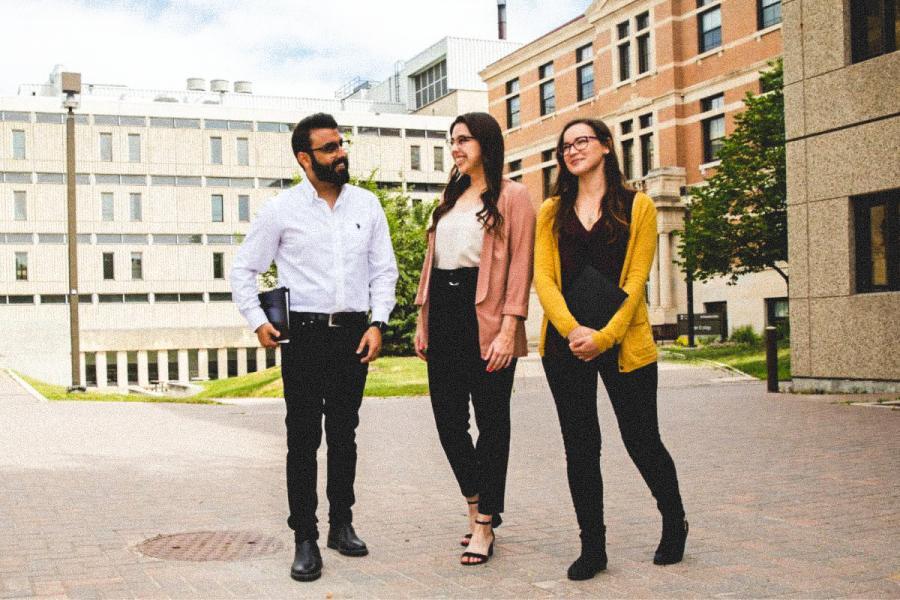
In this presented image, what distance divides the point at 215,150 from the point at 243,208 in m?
3.99

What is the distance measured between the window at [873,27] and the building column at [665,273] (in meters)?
21.7

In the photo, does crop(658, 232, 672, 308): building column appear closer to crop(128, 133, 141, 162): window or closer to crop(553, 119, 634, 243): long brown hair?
crop(553, 119, 634, 243): long brown hair

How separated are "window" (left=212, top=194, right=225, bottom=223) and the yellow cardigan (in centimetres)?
6057

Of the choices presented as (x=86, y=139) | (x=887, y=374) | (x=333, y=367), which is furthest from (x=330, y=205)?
(x=86, y=139)

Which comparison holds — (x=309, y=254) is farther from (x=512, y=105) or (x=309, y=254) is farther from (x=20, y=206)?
(x=20, y=206)

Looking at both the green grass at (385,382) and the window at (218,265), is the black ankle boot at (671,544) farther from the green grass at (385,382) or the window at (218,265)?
the window at (218,265)

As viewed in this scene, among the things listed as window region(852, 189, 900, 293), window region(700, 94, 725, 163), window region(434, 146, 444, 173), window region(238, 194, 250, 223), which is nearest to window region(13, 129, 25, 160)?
window region(238, 194, 250, 223)

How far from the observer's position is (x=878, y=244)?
1328 cm

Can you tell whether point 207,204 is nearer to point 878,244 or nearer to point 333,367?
point 878,244

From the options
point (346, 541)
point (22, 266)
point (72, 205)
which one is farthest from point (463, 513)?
point (22, 266)

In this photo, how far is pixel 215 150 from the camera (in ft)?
208

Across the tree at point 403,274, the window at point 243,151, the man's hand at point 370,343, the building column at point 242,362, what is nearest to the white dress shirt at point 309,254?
the man's hand at point 370,343

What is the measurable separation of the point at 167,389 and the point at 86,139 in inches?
766

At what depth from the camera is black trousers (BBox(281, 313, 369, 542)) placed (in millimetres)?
4773
